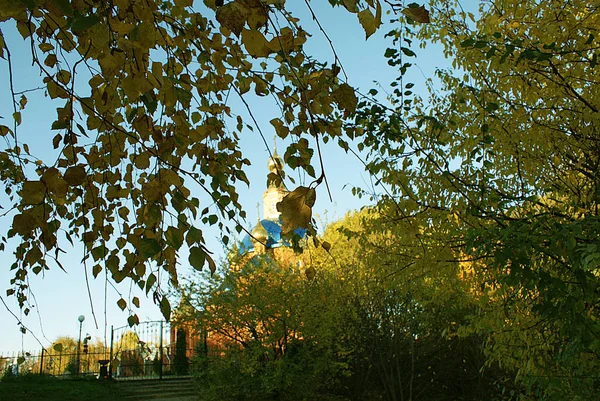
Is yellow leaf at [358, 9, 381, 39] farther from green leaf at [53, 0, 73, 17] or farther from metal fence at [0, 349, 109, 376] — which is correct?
metal fence at [0, 349, 109, 376]

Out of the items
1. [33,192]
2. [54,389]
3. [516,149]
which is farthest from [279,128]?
[54,389]

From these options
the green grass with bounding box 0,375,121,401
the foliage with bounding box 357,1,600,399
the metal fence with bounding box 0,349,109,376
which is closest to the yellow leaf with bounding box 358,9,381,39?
the foliage with bounding box 357,1,600,399

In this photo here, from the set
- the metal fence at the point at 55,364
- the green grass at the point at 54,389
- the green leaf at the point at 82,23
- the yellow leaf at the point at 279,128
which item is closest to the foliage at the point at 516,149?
the yellow leaf at the point at 279,128

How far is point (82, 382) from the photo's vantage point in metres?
12.4

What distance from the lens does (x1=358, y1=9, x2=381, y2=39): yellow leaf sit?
0.94m

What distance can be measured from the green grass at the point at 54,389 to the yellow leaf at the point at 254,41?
10613 millimetres

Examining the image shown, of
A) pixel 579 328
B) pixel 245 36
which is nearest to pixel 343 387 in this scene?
pixel 579 328

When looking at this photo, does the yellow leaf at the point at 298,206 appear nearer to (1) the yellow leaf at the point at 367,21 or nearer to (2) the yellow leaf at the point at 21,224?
(1) the yellow leaf at the point at 367,21

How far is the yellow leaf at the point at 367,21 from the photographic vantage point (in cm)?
94

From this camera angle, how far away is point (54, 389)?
10.7 meters

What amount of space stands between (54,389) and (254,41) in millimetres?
11562

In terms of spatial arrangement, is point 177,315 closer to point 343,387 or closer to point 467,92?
point 343,387

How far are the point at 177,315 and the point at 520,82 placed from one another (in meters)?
8.36

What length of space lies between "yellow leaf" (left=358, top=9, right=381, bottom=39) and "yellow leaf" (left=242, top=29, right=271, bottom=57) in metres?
0.19
